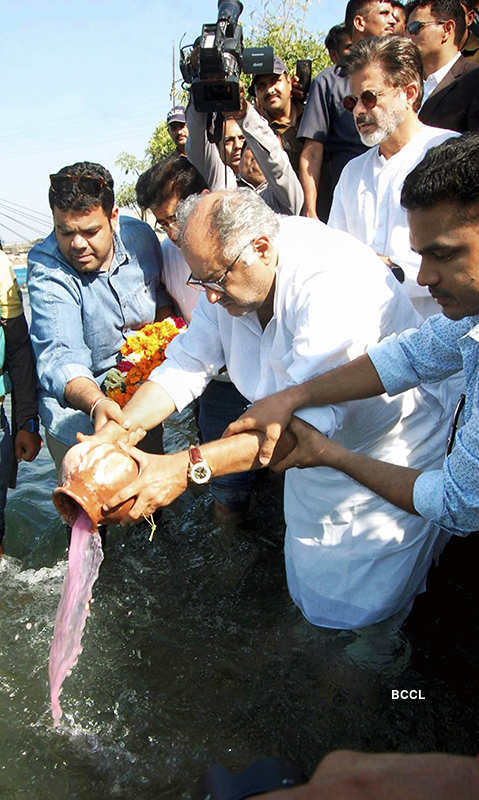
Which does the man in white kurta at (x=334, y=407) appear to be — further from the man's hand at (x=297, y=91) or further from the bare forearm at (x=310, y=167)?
the man's hand at (x=297, y=91)

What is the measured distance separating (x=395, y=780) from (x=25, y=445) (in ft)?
11.2

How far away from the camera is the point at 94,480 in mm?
2252

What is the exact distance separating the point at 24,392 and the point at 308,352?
1.93m

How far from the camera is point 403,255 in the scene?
3.32 metres

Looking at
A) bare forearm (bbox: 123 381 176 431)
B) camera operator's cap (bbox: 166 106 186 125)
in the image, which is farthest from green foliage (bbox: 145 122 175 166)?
bare forearm (bbox: 123 381 176 431)

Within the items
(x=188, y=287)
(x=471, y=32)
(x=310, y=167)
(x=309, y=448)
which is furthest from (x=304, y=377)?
(x=471, y=32)

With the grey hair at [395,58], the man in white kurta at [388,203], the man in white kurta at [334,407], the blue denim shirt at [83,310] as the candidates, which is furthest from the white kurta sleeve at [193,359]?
the grey hair at [395,58]

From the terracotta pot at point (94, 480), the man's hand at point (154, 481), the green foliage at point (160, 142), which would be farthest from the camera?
the green foliage at point (160, 142)

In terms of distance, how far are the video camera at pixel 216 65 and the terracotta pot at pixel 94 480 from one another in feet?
6.64

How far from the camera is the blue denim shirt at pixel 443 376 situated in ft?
6.89

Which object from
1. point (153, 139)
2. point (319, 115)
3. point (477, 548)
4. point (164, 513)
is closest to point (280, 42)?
point (153, 139)

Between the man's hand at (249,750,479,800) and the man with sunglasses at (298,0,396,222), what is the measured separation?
13.2 ft

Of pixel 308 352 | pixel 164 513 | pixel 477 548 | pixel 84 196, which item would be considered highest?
pixel 84 196

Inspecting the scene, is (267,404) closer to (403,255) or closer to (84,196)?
(403,255)
